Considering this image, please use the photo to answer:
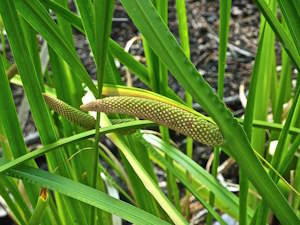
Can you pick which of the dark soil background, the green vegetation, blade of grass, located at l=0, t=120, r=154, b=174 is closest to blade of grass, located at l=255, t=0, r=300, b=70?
the green vegetation

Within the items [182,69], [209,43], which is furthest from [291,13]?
[209,43]

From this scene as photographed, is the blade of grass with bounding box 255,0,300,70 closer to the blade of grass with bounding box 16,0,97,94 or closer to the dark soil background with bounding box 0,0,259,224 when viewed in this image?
the blade of grass with bounding box 16,0,97,94

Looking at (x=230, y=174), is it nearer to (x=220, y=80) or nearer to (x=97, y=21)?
(x=220, y=80)

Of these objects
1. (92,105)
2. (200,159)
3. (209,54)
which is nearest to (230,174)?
(200,159)

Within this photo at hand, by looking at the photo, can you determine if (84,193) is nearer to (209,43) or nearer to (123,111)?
(123,111)

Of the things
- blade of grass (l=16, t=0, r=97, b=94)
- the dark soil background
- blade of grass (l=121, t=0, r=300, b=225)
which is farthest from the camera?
the dark soil background

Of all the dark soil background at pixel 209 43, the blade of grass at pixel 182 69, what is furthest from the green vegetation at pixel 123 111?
the dark soil background at pixel 209 43
